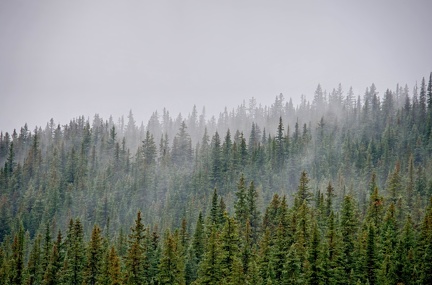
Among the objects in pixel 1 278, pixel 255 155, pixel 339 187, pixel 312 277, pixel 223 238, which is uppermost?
pixel 255 155

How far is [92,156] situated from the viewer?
562 feet

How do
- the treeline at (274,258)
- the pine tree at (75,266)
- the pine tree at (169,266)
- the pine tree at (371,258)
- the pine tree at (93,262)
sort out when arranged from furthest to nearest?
the pine tree at (75,266) → the pine tree at (93,262) → the pine tree at (169,266) → the pine tree at (371,258) → the treeline at (274,258)

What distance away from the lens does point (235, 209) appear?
9238 cm

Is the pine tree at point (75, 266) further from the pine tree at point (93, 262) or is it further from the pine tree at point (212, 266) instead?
the pine tree at point (212, 266)

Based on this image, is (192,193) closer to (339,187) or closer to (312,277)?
(339,187)

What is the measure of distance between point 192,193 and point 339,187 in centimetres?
4306

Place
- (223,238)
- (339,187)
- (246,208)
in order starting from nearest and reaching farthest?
(223,238) < (246,208) < (339,187)

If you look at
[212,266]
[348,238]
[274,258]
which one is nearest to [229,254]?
[212,266]

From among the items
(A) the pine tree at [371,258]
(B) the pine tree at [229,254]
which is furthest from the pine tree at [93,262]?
(A) the pine tree at [371,258]

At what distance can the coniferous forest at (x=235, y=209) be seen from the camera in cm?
5041

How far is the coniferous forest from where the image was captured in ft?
165

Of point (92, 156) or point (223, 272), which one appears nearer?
point (223, 272)

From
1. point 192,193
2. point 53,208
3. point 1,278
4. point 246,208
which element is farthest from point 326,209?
point 53,208

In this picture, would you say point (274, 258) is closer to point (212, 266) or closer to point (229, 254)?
point (229, 254)
